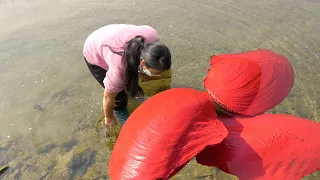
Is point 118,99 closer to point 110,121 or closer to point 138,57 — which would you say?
point 110,121

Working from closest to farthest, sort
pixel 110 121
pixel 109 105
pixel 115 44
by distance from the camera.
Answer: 1. pixel 115 44
2. pixel 109 105
3. pixel 110 121

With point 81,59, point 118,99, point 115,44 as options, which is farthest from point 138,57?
point 81,59

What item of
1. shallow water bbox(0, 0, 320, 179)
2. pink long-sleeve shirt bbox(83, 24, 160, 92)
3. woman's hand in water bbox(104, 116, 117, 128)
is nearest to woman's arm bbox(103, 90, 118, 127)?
woman's hand in water bbox(104, 116, 117, 128)

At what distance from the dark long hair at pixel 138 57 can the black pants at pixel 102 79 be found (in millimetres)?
494

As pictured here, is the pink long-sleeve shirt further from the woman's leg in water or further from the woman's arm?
the woman's leg in water

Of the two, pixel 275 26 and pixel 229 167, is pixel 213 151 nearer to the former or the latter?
pixel 229 167

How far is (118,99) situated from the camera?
11.3ft

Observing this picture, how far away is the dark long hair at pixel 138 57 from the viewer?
7.82ft

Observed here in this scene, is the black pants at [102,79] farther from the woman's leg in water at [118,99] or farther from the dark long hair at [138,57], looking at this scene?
the dark long hair at [138,57]

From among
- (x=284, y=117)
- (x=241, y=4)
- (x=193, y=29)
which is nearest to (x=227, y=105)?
(x=284, y=117)

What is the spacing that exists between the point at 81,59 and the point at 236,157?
3.40 m

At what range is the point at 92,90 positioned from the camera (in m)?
4.34

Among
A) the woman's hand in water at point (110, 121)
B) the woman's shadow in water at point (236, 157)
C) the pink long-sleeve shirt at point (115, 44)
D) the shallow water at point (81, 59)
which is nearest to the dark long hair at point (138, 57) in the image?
the pink long-sleeve shirt at point (115, 44)

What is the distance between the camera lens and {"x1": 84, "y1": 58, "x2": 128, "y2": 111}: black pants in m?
3.19
